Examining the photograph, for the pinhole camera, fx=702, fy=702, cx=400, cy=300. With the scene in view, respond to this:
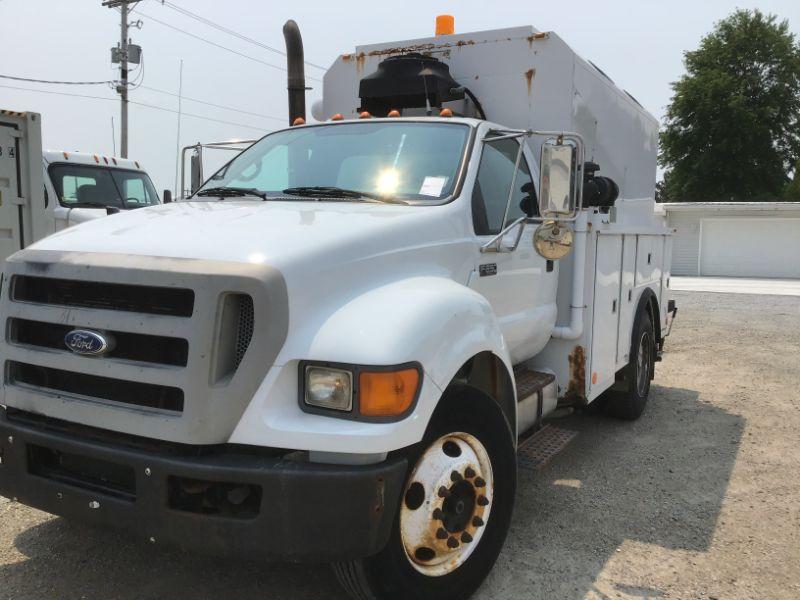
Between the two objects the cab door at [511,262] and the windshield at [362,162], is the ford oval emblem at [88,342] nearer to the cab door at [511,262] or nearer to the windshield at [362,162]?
the windshield at [362,162]

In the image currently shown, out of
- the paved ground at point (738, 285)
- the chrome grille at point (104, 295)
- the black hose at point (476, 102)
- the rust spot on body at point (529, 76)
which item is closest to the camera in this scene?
the chrome grille at point (104, 295)

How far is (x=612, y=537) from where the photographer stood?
3.80m

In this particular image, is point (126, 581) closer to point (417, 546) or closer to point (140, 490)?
point (140, 490)

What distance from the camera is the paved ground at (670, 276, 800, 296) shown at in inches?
768

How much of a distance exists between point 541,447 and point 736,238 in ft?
77.9

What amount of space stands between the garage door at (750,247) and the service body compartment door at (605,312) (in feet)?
73.3

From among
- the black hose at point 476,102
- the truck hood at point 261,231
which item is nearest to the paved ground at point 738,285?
the black hose at point 476,102

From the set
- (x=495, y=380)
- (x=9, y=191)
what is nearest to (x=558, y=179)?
(x=495, y=380)

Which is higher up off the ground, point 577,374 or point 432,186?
point 432,186

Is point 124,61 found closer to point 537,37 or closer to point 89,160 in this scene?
point 89,160

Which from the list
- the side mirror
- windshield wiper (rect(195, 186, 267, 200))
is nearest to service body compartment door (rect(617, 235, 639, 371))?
the side mirror

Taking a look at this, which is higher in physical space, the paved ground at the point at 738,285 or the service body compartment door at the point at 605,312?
the service body compartment door at the point at 605,312

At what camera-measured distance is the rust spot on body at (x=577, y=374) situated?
4.63 metres

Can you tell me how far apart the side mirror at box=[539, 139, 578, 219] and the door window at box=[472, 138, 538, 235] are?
0.37 meters
